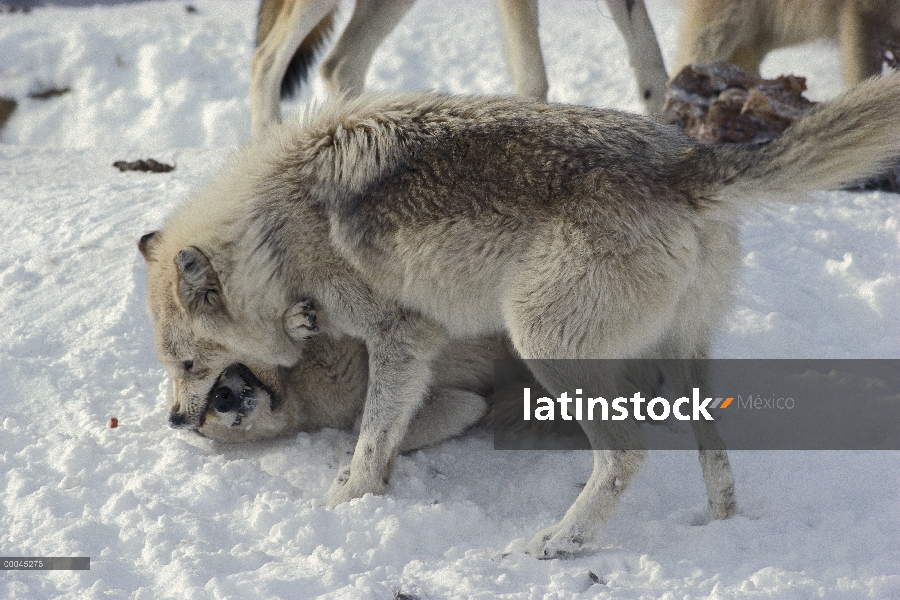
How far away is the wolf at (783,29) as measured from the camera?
249 inches

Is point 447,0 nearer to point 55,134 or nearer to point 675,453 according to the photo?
point 55,134

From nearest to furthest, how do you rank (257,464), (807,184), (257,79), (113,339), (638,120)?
(807,184), (638,120), (257,464), (113,339), (257,79)

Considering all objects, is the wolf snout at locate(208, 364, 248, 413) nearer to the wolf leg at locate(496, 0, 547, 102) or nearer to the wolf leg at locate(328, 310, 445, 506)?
the wolf leg at locate(328, 310, 445, 506)

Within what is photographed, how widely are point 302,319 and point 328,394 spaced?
0.59 m

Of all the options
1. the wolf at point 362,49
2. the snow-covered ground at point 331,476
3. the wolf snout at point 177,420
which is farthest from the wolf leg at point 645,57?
the wolf snout at point 177,420

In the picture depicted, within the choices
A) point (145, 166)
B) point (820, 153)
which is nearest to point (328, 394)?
point (820, 153)

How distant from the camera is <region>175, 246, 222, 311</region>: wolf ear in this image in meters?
3.54

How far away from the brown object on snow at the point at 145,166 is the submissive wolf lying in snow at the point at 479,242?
2.75 m

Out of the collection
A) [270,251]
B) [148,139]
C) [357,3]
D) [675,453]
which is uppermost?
[357,3]

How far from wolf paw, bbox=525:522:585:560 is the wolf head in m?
1.50

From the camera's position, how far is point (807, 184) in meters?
2.93

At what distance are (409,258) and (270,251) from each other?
2.19 ft

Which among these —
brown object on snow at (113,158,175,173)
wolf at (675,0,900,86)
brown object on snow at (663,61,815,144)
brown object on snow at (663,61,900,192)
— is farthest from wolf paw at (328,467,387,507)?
wolf at (675,0,900,86)

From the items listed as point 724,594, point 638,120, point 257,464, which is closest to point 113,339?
point 257,464
